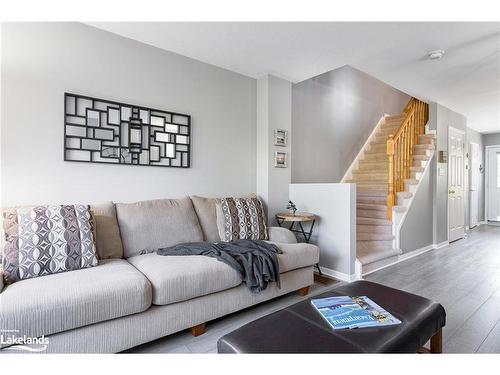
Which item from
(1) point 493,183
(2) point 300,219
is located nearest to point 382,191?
(2) point 300,219

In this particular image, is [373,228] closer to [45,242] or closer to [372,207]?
[372,207]

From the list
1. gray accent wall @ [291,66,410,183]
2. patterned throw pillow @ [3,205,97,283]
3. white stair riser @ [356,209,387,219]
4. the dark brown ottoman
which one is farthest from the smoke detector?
patterned throw pillow @ [3,205,97,283]

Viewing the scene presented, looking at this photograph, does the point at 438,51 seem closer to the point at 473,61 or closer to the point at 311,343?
the point at 473,61

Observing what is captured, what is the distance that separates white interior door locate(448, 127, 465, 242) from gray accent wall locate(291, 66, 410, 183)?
1.42 meters

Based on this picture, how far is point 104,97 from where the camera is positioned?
242cm

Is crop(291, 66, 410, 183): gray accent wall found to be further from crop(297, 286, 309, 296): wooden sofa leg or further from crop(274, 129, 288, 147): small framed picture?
crop(297, 286, 309, 296): wooden sofa leg

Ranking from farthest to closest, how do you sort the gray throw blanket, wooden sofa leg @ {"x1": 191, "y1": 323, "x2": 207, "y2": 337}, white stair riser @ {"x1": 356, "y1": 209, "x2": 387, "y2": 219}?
white stair riser @ {"x1": 356, "y1": 209, "x2": 387, "y2": 219}
the gray throw blanket
wooden sofa leg @ {"x1": 191, "y1": 323, "x2": 207, "y2": 337}

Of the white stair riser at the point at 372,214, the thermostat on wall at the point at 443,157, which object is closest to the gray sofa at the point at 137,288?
the white stair riser at the point at 372,214

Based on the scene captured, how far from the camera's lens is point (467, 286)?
280 cm

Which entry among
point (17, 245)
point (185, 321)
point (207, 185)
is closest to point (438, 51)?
point (207, 185)

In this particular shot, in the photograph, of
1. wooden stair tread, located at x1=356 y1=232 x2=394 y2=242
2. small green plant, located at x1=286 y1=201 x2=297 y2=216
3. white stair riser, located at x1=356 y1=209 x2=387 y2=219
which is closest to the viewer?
small green plant, located at x1=286 y1=201 x2=297 y2=216

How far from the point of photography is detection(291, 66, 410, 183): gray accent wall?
3977mm

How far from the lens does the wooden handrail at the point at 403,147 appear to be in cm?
384

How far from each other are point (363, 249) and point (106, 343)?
3.09m
